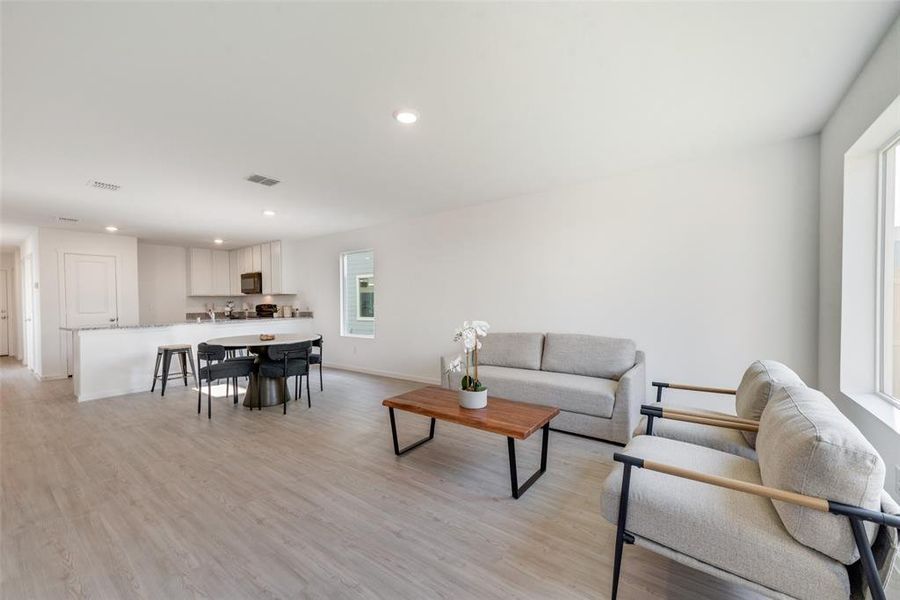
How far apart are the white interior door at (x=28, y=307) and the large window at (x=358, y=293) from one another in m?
5.19

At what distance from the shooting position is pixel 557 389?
3398 mm

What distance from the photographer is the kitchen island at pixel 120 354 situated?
4.64 meters

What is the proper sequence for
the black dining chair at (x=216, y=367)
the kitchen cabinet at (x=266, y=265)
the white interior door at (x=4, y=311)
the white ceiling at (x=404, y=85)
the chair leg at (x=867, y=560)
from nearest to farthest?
the chair leg at (x=867, y=560) → the white ceiling at (x=404, y=85) → the black dining chair at (x=216, y=367) → the kitchen cabinet at (x=266, y=265) → the white interior door at (x=4, y=311)

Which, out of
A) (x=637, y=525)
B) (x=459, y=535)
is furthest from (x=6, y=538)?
(x=637, y=525)

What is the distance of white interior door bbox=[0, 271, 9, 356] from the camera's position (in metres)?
8.24

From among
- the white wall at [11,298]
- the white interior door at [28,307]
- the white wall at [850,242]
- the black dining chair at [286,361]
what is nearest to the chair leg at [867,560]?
the white wall at [850,242]

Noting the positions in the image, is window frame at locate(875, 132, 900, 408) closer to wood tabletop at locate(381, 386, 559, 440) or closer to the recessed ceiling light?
wood tabletop at locate(381, 386, 559, 440)

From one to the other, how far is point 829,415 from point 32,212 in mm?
7867

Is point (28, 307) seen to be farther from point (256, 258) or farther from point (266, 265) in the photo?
point (266, 265)

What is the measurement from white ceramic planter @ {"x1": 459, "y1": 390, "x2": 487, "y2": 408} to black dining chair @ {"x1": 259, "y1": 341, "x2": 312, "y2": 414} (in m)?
2.33

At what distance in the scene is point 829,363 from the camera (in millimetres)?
2668

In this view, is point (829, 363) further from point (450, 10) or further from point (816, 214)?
point (450, 10)

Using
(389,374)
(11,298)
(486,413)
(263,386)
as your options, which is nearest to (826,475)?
(486,413)

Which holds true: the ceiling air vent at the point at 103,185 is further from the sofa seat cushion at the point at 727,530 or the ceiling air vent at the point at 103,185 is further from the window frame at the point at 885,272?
the window frame at the point at 885,272
